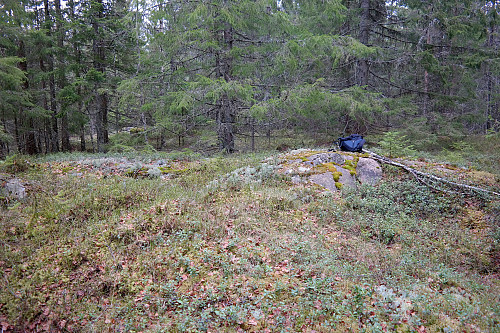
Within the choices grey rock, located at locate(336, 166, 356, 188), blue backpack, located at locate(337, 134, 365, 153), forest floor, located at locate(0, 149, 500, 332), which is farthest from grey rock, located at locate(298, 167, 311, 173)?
blue backpack, located at locate(337, 134, 365, 153)

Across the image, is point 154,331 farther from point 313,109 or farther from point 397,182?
point 313,109

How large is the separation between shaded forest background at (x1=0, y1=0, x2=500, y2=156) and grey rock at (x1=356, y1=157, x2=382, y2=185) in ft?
11.1

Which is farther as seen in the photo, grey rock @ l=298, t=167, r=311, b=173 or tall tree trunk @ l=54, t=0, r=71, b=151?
tall tree trunk @ l=54, t=0, r=71, b=151

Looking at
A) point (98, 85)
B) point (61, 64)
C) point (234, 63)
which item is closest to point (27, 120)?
point (61, 64)

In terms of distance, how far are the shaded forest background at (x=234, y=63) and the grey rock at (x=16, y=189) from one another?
17.0ft

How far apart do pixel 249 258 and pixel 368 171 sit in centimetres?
525

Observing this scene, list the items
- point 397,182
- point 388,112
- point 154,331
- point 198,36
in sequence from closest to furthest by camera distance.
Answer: point 154,331
point 397,182
point 198,36
point 388,112

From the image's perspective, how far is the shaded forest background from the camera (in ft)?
35.1

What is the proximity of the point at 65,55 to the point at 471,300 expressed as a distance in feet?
63.4

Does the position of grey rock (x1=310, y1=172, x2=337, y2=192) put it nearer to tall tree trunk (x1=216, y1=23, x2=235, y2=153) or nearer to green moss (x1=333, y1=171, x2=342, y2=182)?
green moss (x1=333, y1=171, x2=342, y2=182)

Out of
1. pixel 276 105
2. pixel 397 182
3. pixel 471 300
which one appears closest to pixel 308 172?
pixel 397 182

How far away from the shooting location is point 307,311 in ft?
10.6

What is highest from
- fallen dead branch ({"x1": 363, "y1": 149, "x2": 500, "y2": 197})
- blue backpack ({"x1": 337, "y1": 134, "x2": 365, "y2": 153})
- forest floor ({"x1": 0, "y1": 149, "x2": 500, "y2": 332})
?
blue backpack ({"x1": 337, "y1": 134, "x2": 365, "y2": 153})

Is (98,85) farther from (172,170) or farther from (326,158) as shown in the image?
(326,158)
